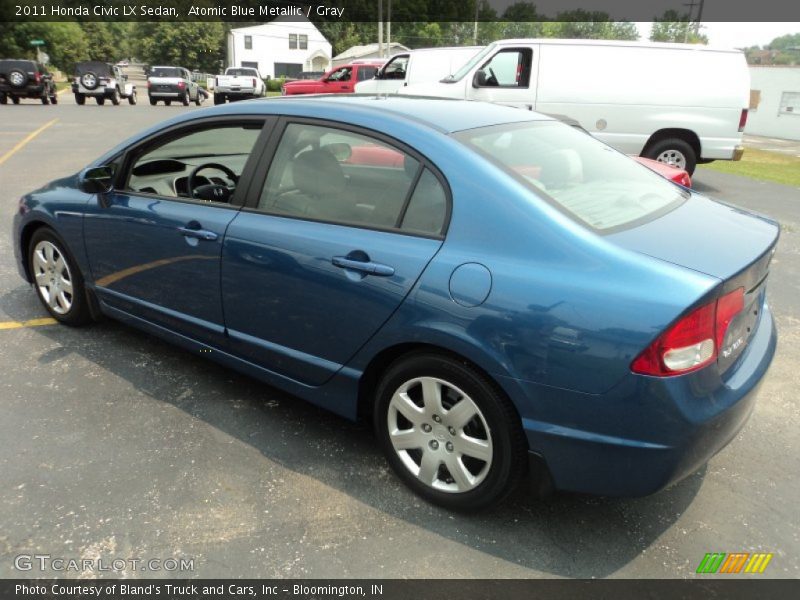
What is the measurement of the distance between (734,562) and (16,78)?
30360 millimetres

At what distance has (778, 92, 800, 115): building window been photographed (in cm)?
2700


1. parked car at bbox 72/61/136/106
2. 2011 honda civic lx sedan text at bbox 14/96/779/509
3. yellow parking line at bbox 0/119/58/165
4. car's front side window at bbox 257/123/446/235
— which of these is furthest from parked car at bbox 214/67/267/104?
car's front side window at bbox 257/123/446/235

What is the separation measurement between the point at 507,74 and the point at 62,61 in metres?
69.8

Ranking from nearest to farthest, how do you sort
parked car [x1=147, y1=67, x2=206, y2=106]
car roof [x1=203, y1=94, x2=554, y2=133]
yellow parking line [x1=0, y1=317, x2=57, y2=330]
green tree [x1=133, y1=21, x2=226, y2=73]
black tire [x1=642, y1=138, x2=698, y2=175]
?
car roof [x1=203, y1=94, x2=554, y2=133] < yellow parking line [x1=0, y1=317, x2=57, y2=330] < black tire [x1=642, y1=138, x2=698, y2=175] < parked car [x1=147, y1=67, x2=206, y2=106] < green tree [x1=133, y1=21, x2=226, y2=73]

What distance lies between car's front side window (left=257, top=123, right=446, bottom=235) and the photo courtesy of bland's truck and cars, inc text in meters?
0.01

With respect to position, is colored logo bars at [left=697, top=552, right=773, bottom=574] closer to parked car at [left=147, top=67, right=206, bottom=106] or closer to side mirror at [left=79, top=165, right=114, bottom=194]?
side mirror at [left=79, top=165, right=114, bottom=194]

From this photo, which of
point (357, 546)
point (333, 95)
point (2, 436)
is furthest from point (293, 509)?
point (333, 95)

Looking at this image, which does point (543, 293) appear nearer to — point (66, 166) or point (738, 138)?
point (738, 138)

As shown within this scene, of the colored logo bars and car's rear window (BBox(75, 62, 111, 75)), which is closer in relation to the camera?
the colored logo bars

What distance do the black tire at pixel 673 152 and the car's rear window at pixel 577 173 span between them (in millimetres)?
7564

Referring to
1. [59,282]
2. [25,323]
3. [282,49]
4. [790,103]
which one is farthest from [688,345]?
[282,49]

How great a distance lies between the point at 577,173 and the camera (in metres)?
2.79

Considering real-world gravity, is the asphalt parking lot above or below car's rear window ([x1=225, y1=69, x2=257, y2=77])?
below

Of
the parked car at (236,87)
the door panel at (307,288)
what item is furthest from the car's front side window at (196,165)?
the parked car at (236,87)
